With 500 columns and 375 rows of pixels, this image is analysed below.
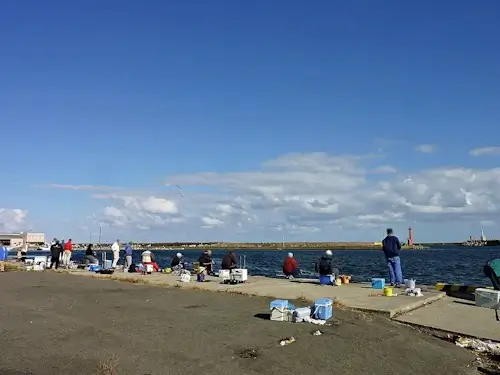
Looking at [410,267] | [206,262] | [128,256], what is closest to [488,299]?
[206,262]

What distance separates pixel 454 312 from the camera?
14188mm

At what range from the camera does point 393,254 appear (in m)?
19.0

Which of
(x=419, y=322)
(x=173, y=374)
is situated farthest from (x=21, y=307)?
(x=419, y=322)

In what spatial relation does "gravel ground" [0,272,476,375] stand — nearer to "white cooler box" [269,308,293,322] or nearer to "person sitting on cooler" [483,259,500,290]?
"white cooler box" [269,308,293,322]

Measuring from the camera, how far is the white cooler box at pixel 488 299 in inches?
522

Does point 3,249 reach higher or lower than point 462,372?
higher

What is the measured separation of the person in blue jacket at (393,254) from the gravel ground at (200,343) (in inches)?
251

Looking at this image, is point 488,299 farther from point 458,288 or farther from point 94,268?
point 94,268

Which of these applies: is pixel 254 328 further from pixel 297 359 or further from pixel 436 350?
pixel 436 350

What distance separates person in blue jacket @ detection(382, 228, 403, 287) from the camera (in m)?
19.0

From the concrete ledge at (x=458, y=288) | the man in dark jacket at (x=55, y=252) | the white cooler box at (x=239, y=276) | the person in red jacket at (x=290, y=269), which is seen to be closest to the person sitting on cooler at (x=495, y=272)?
the concrete ledge at (x=458, y=288)

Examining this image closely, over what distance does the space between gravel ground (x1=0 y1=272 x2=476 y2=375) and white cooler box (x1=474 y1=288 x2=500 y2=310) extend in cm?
290

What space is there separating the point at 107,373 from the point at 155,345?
2.17 meters

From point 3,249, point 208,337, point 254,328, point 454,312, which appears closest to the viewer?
point 208,337
